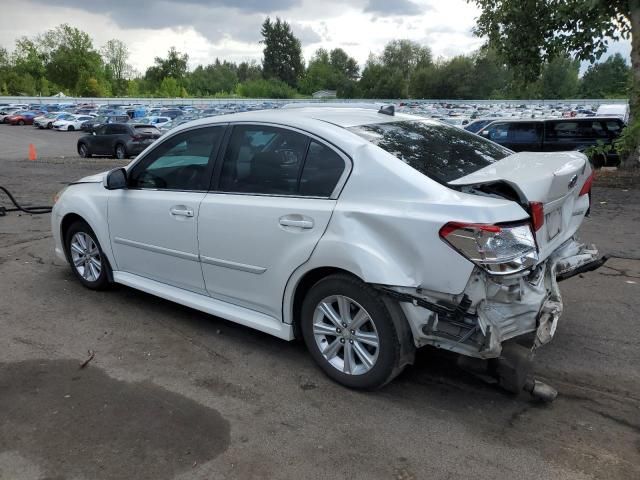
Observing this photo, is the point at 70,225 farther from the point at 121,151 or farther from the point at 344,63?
the point at 344,63

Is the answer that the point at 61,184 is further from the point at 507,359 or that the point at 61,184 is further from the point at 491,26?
the point at 507,359

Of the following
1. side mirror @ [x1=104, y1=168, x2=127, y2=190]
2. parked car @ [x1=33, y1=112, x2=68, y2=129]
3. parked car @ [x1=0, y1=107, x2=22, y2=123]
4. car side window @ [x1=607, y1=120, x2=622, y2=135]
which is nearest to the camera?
side mirror @ [x1=104, y1=168, x2=127, y2=190]

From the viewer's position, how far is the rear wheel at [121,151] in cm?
2418

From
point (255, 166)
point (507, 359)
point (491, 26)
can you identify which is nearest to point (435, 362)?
point (507, 359)

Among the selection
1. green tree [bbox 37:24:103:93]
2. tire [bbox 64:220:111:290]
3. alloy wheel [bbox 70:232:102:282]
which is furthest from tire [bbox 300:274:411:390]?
green tree [bbox 37:24:103:93]

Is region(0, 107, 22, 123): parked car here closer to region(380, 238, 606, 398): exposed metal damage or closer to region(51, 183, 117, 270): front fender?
region(51, 183, 117, 270): front fender

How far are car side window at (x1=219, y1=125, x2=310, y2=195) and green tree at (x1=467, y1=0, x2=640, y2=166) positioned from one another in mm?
8555

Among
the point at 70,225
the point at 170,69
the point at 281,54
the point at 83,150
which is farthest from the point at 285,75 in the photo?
the point at 70,225

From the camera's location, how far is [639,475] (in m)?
2.68

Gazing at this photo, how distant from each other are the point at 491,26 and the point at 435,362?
11.6 m

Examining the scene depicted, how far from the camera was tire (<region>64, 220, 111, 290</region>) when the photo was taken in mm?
5156

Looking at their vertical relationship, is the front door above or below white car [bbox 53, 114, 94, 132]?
above

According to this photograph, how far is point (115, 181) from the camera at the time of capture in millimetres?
4613

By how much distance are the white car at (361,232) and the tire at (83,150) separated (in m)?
22.1
